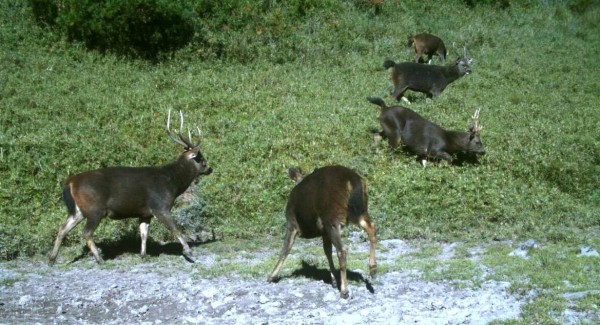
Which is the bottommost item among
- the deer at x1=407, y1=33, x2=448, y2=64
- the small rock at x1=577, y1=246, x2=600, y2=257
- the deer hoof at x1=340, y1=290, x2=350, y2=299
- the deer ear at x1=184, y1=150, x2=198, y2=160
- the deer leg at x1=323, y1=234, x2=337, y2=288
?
the small rock at x1=577, y1=246, x2=600, y2=257

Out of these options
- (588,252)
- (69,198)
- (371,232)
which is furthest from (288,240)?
(588,252)

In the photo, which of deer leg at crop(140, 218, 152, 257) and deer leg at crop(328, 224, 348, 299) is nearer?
deer leg at crop(328, 224, 348, 299)

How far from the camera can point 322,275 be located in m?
10.6

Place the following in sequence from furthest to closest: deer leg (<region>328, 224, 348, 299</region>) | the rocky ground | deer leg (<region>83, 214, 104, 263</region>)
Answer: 1. deer leg (<region>83, 214, 104, 263</region>)
2. deer leg (<region>328, 224, 348, 299</region>)
3. the rocky ground

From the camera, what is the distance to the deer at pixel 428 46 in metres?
22.9

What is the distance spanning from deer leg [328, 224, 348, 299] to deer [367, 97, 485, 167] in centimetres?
633

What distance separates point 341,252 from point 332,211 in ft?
1.51

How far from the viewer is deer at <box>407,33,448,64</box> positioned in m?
22.9

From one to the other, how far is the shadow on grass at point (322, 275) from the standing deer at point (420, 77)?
851cm

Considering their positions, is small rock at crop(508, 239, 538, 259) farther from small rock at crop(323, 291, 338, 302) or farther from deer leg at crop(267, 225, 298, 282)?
deer leg at crop(267, 225, 298, 282)

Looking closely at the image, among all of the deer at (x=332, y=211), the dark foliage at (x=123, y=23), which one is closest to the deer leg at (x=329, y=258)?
the deer at (x=332, y=211)

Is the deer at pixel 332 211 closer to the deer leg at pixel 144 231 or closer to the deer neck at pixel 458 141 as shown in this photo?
the deer leg at pixel 144 231

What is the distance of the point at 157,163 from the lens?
49.5 feet

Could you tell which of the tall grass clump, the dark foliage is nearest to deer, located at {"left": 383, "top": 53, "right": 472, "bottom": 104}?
the tall grass clump
